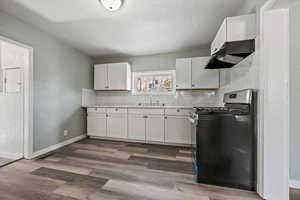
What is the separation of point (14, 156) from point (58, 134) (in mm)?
694

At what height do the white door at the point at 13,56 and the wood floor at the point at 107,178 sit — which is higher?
the white door at the point at 13,56

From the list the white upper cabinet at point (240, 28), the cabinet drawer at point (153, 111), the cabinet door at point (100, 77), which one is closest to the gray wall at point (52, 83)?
the cabinet door at point (100, 77)

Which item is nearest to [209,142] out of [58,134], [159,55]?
[159,55]

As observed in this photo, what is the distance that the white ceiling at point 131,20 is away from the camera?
69.7 inches

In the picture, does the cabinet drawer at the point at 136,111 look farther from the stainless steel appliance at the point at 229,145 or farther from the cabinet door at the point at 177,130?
the stainless steel appliance at the point at 229,145

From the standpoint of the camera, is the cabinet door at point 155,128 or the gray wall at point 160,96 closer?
the cabinet door at point 155,128

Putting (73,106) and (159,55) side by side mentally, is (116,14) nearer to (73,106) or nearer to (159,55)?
(159,55)

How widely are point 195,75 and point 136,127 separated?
1.80 metres

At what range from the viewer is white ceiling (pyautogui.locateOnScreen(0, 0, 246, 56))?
1771 mm

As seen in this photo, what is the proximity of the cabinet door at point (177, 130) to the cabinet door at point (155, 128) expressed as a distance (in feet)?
0.37

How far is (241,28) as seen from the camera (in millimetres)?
1557

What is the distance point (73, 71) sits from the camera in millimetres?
3227

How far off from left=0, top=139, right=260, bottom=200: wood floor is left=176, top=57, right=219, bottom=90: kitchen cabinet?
1.48m

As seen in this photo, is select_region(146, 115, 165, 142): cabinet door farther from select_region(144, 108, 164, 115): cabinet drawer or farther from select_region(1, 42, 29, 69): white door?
select_region(1, 42, 29, 69): white door
